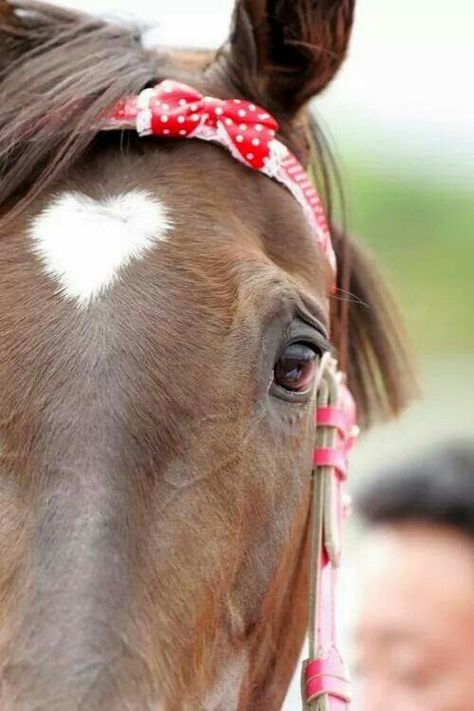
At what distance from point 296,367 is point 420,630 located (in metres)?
1.49

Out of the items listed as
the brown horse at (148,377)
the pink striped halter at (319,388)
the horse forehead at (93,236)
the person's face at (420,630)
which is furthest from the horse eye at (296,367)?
the person's face at (420,630)

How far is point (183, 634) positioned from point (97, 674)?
194 mm

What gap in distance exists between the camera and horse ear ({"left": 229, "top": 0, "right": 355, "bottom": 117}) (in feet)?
7.45

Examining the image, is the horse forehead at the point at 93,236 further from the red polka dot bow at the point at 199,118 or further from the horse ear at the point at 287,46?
the horse ear at the point at 287,46

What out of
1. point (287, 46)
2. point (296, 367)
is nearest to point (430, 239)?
point (287, 46)

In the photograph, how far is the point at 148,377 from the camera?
5.87ft

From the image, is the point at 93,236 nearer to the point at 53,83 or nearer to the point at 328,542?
the point at 53,83

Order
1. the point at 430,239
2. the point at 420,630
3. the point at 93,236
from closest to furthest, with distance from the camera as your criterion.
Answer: the point at 93,236 → the point at 420,630 → the point at 430,239

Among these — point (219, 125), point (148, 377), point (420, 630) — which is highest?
point (219, 125)

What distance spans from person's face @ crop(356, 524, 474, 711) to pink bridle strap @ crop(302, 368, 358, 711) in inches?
40.5

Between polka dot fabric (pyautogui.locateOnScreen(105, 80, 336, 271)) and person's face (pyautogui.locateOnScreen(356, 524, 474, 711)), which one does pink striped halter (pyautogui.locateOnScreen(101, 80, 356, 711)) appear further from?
person's face (pyautogui.locateOnScreen(356, 524, 474, 711))

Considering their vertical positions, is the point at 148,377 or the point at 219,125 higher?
the point at 219,125

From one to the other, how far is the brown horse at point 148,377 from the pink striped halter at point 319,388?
0.11ft

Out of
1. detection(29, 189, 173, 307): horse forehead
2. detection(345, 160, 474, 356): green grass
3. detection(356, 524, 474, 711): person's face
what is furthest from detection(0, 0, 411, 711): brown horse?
detection(345, 160, 474, 356): green grass
